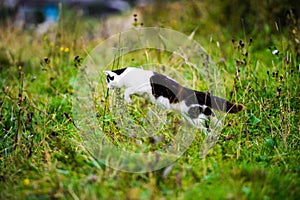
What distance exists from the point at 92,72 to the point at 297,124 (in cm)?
217

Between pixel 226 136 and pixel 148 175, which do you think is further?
pixel 226 136

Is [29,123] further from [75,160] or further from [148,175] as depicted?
[148,175]

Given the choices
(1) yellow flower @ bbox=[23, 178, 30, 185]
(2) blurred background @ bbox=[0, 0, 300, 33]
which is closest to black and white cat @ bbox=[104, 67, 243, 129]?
(1) yellow flower @ bbox=[23, 178, 30, 185]

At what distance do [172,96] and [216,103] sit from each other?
0.33 m

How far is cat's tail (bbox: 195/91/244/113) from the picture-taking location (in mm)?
3027

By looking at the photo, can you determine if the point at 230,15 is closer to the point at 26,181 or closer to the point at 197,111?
→ the point at 197,111

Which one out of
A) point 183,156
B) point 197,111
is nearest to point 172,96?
point 197,111

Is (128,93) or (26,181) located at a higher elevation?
(128,93)

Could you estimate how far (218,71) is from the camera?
13.0ft

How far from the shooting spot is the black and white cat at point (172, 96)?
2979mm

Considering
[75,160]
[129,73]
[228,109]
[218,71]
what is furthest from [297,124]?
[75,160]

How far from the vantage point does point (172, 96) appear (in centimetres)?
298

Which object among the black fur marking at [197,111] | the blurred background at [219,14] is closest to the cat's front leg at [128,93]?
the black fur marking at [197,111]

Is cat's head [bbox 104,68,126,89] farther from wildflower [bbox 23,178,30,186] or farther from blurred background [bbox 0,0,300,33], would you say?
blurred background [bbox 0,0,300,33]
